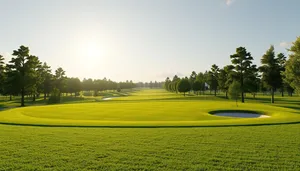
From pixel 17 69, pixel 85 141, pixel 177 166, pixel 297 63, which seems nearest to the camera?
pixel 177 166

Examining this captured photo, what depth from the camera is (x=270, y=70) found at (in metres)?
60.9

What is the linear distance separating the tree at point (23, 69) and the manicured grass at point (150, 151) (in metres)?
49.4

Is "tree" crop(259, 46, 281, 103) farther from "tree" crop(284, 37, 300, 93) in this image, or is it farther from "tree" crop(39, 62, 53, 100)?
"tree" crop(39, 62, 53, 100)

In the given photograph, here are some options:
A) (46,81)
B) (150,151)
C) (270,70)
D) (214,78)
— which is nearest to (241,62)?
(270,70)

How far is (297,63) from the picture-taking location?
37.9 m

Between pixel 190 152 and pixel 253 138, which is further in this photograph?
pixel 253 138

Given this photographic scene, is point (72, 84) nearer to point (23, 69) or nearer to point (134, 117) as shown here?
point (23, 69)

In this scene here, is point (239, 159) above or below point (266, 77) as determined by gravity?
below

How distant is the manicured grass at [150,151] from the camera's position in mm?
8820

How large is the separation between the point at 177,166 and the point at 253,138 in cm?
729

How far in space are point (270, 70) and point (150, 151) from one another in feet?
201

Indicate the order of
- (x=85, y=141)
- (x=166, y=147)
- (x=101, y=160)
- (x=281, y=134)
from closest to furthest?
(x=101, y=160), (x=166, y=147), (x=85, y=141), (x=281, y=134)

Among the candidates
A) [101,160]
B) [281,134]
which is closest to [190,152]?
[101,160]

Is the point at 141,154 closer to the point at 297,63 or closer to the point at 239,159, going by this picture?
the point at 239,159
